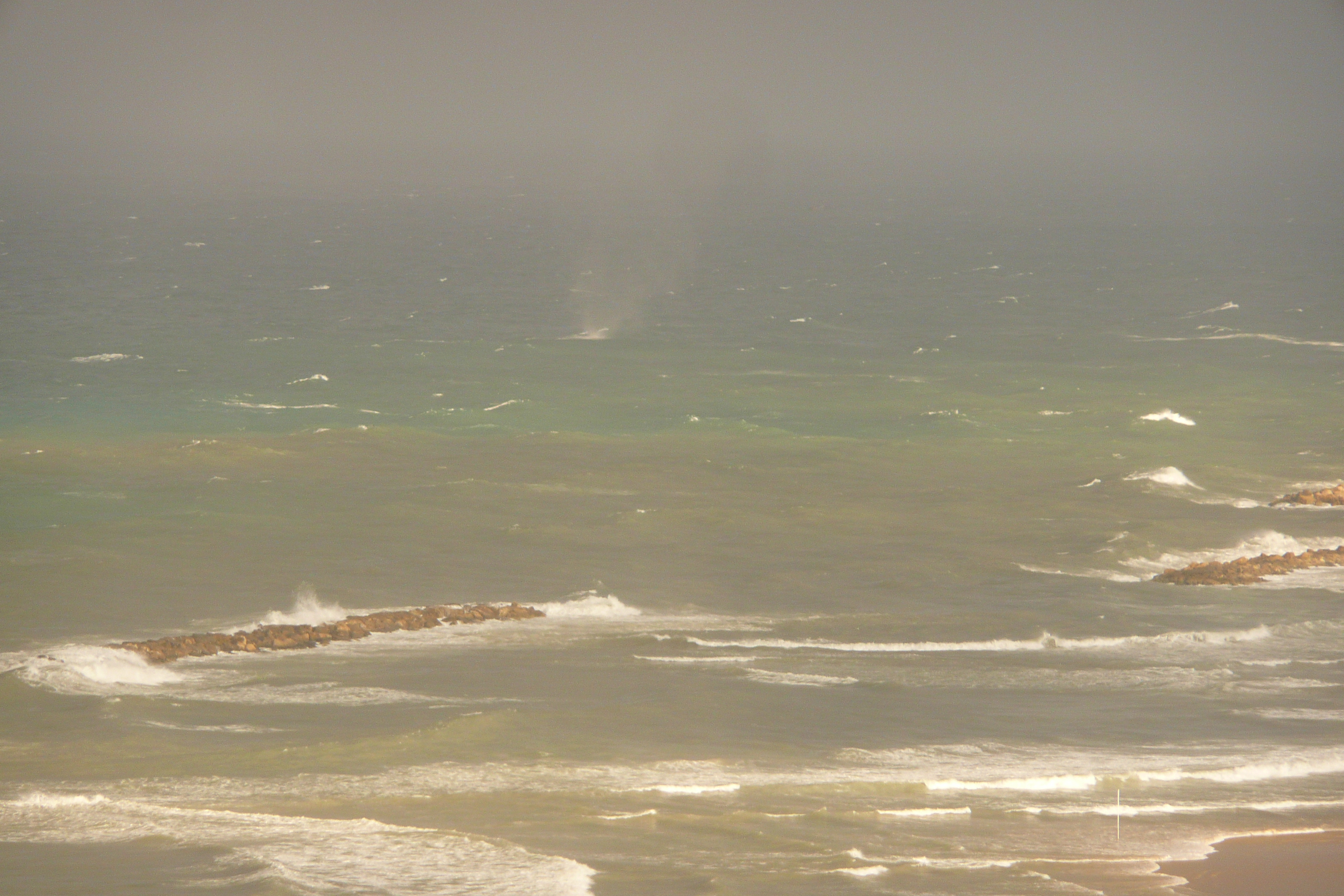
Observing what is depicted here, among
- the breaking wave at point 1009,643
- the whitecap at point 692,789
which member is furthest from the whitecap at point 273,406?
the whitecap at point 692,789

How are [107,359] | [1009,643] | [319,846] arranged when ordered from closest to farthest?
[319,846], [1009,643], [107,359]

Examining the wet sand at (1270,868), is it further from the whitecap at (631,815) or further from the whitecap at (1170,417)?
the whitecap at (1170,417)

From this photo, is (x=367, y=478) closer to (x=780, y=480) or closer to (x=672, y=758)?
(x=780, y=480)

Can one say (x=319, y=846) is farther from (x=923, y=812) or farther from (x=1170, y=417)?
(x=1170, y=417)

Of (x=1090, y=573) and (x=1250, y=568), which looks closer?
(x=1250, y=568)

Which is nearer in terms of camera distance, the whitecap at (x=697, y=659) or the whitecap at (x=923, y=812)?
the whitecap at (x=923, y=812)

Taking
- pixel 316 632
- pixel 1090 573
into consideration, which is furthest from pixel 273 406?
pixel 1090 573
